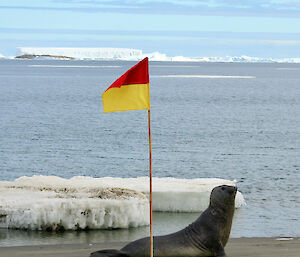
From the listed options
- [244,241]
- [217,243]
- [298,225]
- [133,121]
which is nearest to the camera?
[217,243]

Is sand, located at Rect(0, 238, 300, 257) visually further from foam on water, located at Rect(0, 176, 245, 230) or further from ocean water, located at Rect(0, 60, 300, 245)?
foam on water, located at Rect(0, 176, 245, 230)

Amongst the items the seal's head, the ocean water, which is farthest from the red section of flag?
the ocean water

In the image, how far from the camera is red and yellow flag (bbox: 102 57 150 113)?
8.55 m

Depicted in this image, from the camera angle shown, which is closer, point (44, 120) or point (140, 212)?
point (140, 212)

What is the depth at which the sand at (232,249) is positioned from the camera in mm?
10203

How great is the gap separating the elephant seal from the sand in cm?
81

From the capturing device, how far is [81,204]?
1481 centimetres

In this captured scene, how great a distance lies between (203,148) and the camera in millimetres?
35844

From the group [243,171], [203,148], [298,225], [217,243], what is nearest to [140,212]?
[298,225]

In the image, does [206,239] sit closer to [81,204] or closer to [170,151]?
[81,204]

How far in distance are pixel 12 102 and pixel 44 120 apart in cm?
2118

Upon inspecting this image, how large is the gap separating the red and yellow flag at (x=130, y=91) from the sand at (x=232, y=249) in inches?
102

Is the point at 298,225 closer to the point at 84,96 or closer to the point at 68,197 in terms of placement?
the point at 68,197

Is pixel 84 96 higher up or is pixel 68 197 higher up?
pixel 84 96
